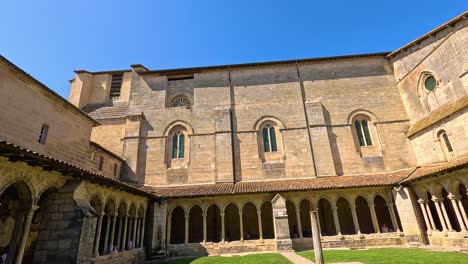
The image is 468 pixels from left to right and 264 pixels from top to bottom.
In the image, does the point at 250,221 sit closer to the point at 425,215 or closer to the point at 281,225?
the point at 281,225

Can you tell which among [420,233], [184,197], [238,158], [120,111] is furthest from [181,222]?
[420,233]

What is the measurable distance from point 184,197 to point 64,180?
23.9ft

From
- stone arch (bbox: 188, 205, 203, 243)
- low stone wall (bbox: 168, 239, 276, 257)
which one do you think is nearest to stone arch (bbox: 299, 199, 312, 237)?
low stone wall (bbox: 168, 239, 276, 257)

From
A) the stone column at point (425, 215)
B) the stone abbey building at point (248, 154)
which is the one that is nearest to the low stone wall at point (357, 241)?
the stone abbey building at point (248, 154)

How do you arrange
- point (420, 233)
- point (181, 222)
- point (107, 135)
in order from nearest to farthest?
point (420, 233)
point (181, 222)
point (107, 135)

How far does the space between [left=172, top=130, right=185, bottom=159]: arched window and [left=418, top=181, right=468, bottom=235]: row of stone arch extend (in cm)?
1559

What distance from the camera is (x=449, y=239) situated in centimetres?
1195

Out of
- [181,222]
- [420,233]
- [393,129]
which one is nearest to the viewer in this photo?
[420,233]

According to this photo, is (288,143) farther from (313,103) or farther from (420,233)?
(420,233)

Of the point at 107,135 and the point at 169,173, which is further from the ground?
the point at 107,135

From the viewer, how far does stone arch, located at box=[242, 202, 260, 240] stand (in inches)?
667

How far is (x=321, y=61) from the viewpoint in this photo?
2114 centimetres

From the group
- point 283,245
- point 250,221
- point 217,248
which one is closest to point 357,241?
point 283,245

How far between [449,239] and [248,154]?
12.0 m
